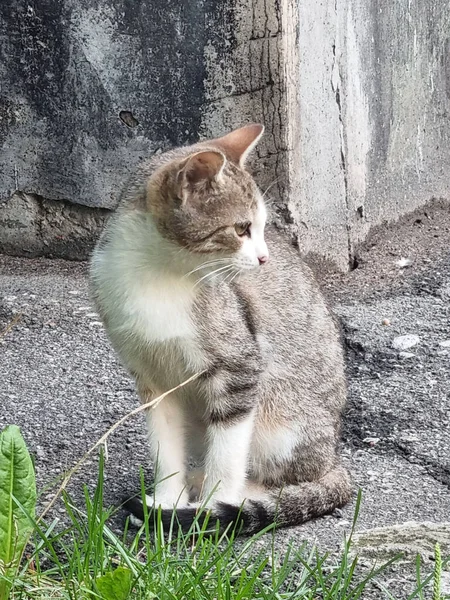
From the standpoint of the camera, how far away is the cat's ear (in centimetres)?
330

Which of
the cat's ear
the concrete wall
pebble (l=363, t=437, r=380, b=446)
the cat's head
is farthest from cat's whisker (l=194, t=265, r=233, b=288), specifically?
the concrete wall

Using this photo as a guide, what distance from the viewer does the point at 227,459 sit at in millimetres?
3281

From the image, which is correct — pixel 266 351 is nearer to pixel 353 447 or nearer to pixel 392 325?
pixel 353 447

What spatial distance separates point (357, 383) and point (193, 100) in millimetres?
1736

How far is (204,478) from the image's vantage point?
11.1 ft

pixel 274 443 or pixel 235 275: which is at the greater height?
pixel 235 275

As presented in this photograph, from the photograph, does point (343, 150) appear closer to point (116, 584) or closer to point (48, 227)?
point (48, 227)

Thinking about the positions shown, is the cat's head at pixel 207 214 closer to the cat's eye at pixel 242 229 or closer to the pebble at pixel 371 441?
the cat's eye at pixel 242 229

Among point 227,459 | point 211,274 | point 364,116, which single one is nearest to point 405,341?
point 364,116

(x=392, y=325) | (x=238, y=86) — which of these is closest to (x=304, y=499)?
(x=392, y=325)

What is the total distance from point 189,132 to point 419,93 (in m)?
1.91

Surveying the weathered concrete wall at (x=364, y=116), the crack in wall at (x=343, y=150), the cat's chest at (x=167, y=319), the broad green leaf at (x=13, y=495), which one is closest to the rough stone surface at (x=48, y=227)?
the weathered concrete wall at (x=364, y=116)

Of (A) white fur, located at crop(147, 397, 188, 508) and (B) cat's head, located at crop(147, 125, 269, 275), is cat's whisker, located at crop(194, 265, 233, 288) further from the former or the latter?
(A) white fur, located at crop(147, 397, 188, 508)

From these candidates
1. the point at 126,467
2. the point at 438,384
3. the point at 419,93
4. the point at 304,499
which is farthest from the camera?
the point at 419,93
